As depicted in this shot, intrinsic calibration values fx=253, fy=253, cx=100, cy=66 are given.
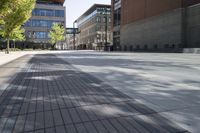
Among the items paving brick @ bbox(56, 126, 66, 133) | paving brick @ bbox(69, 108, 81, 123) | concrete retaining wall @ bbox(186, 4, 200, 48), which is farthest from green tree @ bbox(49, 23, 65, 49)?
paving brick @ bbox(56, 126, 66, 133)

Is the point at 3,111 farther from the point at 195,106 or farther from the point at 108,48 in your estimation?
the point at 108,48

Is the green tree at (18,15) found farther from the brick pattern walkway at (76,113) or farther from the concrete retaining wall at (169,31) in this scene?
the concrete retaining wall at (169,31)

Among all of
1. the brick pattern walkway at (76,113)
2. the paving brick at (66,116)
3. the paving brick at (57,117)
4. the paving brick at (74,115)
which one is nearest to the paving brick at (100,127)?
the brick pattern walkway at (76,113)

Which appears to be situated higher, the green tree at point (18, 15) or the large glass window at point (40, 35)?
the large glass window at point (40, 35)

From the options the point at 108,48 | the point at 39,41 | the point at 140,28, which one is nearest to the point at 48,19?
the point at 39,41

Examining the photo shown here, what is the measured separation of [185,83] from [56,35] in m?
84.1

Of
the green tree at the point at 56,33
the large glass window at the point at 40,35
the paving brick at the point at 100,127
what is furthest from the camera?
the large glass window at the point at 40,35

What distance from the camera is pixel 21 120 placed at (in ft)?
16.4

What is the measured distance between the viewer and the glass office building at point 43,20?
96.8 m

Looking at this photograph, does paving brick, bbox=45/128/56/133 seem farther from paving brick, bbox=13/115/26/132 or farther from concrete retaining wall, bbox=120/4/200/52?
concrete retaining wall, bbox=120/4/200/52

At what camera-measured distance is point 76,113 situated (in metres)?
5.42

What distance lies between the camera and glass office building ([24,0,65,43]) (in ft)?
317

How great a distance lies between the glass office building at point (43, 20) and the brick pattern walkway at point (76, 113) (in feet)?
302

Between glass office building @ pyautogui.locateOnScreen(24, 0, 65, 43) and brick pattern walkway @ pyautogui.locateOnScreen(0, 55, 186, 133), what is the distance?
91911 millimetres
